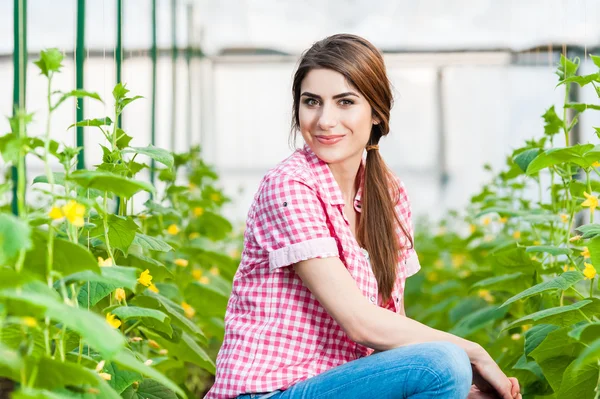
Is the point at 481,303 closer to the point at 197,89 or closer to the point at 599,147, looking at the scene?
the point at 599,147

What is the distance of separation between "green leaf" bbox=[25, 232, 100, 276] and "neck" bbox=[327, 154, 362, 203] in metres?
1.03

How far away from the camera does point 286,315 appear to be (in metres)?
2.12

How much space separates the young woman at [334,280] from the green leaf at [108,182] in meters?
0.60

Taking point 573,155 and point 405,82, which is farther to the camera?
point 405,82

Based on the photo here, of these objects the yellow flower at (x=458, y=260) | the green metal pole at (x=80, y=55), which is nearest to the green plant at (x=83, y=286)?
the green metal pole at (x=80, y=55)


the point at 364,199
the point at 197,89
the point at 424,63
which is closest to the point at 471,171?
the point at 424,63

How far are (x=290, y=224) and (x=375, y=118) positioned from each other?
48 centimetres

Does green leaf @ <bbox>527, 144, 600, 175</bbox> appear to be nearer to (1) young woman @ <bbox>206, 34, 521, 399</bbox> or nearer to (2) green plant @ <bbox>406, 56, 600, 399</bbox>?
(2) green plant @ <bbox>406, 56, 600, 399</bbox>

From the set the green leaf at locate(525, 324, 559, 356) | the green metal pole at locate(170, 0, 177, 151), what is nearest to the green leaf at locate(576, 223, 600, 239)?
the green leaf at locate(525, 324, 559, 356)

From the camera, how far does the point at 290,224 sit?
6.82 feet

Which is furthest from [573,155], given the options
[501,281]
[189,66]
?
[189,66]

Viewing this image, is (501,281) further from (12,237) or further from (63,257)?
(12,237)

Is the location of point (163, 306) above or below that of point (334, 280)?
below

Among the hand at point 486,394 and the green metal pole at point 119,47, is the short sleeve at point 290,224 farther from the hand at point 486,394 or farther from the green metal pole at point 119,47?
the green metal pole at point 119,47
